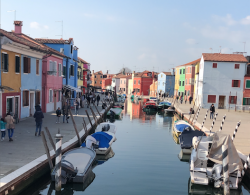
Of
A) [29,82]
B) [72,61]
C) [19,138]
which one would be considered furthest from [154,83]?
[19,138]

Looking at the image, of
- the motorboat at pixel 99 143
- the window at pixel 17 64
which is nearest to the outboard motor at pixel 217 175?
the motorboat at pixel 99 143

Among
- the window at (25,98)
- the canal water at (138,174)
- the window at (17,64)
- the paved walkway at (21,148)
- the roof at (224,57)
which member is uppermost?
the roof at (224,57)

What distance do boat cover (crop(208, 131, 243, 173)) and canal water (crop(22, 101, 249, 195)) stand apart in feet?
3.27

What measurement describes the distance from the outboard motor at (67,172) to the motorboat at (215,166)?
4.63 metres

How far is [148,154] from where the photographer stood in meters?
15.6

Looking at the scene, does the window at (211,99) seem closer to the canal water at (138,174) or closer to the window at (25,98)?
the canal water at (138,174)

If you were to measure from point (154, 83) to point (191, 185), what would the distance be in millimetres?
70095

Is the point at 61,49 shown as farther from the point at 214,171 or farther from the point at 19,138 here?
the point at 214,171

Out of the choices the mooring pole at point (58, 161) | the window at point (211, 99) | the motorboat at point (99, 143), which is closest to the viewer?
the mooring pole at point (58, 161)

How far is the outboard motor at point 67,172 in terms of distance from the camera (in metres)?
9.84

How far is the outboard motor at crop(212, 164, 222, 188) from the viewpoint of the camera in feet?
33.7

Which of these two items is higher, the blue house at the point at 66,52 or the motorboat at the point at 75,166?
the blue house at the point at 66,52

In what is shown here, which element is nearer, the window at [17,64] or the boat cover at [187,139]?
the boat cover at [187,139]

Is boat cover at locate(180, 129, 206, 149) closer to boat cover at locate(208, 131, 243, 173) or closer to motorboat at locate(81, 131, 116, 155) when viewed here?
boat cover at locate(208, 131, 243, 173)
